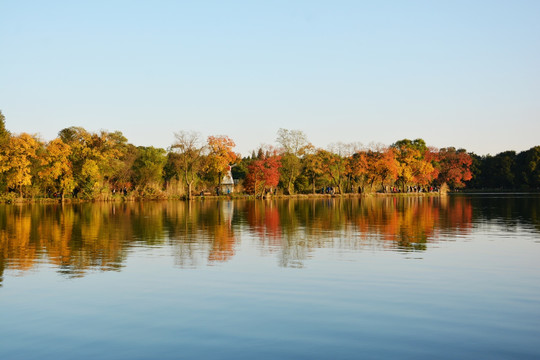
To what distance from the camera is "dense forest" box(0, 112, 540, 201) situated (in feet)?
231

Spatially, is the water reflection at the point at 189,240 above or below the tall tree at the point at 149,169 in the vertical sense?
below

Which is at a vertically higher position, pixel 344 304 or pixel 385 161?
pixel 385 161

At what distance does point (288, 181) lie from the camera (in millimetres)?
99438

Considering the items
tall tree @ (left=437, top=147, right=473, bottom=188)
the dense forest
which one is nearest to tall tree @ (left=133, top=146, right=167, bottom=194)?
the dense forest

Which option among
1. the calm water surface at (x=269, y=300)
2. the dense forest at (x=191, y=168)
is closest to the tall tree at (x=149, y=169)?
the dense forest at (x=191, y=168)

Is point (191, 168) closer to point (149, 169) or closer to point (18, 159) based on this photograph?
point (149, 169)

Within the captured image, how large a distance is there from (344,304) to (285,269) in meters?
4.81

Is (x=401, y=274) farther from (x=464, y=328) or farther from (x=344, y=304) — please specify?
(x=464, y=328)

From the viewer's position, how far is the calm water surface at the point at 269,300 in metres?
8.85

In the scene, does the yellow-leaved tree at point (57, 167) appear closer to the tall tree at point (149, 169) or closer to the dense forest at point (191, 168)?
the dense forest at point (191, 168)

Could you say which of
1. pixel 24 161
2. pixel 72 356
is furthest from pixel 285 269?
pixel 24 161

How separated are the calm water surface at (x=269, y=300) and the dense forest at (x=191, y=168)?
165 ft

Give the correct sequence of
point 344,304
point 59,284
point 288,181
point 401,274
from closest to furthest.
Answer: point 344,304
point 59,284
point 401,274
point 288,181

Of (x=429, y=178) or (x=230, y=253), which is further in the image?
(x=429, y=178)
